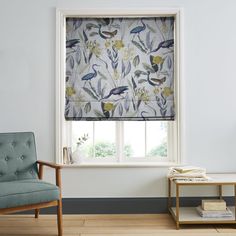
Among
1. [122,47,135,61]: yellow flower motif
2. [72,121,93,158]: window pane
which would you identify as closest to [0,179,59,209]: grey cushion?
[72,121,93,158]: window pane

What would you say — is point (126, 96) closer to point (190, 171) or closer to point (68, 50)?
point (68, 50)

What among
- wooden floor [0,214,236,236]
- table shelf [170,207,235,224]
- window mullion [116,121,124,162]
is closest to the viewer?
wooden floor [0,214,236,236]

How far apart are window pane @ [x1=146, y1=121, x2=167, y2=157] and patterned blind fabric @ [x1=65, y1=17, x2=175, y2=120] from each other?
0.17 metres

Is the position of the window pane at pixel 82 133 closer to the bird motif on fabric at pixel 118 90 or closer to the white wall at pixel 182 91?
the white wall at pixel 182 91

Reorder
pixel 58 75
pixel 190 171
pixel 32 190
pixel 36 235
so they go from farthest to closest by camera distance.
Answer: pixel 58 75
pixel 190 171
pixel 36 235
pixel 32 190

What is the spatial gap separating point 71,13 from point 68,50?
36cm

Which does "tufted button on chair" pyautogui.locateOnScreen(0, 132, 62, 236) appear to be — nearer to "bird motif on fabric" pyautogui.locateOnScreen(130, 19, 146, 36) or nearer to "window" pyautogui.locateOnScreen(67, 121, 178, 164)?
"window" pyautogui.locateOnScreen(67, 121, 178, 164)

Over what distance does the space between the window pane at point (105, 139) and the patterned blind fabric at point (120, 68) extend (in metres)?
0.16

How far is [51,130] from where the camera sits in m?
3.86

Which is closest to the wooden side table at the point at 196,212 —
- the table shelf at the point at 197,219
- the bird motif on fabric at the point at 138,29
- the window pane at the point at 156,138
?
the table shelf at the point at 197,219

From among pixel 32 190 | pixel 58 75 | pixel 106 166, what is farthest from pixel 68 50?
pixel 32 190

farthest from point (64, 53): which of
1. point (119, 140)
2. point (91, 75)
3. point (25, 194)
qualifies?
point (25, 194)

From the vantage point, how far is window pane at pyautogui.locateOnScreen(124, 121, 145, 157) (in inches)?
160

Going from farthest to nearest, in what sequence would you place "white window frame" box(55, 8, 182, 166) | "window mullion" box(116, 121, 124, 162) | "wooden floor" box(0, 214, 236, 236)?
"window mullion" box(116, 121, 124, 162)
"white window frame" box(55, 8, 182, 166)
"wooden floor" box(0, 214, 236, 236)
